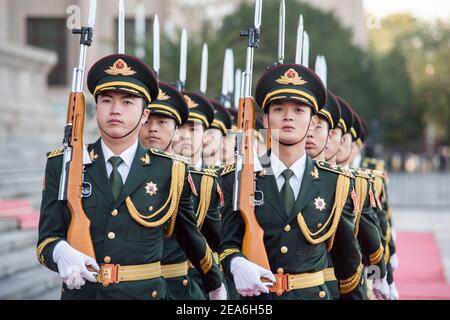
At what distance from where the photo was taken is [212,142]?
7.70 meters

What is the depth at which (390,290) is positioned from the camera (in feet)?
22.1

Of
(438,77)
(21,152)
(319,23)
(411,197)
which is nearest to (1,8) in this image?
(319,23)

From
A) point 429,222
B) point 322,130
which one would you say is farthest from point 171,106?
point 429,222

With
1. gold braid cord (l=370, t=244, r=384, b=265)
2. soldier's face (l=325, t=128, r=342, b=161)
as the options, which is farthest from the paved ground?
gold braid cord (l=370, t=244, r=384, b=265)

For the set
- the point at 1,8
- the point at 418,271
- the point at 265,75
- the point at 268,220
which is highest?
the point at 1,8

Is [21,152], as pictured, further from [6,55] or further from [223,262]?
[223,262]

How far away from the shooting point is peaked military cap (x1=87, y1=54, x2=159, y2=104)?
4.68 metres

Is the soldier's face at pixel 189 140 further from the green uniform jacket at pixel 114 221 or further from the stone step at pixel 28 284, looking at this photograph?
the stone step at pixel 28 284

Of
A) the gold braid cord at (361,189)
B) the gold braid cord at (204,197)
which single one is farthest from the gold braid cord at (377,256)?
the gold braid cord at (204,197)

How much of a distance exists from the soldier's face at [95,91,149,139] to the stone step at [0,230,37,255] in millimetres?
5650

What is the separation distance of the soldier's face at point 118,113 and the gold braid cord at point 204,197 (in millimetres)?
1587

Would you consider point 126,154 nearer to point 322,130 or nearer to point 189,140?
point 322,130

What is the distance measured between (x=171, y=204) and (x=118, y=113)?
1.75 feet
